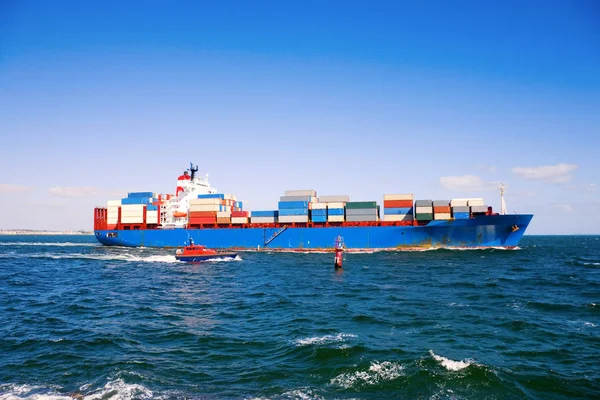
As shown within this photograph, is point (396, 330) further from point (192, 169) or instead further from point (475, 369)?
point (192, 169)

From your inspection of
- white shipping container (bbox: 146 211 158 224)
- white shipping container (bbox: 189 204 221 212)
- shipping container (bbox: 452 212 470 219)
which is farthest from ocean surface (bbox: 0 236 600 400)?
white shipping container (bbox: 146 211 158 224)

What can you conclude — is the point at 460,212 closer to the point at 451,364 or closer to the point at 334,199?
the point at 334,199

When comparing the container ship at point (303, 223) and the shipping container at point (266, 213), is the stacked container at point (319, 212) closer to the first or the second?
the container ship at point (303, 223)

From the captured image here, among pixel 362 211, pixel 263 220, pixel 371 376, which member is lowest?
pixel 371 376

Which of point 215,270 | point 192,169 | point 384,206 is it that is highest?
point 192,169

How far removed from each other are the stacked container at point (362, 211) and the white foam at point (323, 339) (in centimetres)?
4723

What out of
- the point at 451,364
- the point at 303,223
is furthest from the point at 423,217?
the point at 451,364

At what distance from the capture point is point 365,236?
209 ft

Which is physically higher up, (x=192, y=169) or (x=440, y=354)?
(x=192, y=169)

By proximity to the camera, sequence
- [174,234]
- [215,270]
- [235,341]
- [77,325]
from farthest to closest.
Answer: [174,234] → [215,270] → [77,325] → [235,341]

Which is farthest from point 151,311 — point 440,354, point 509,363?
point 509,363

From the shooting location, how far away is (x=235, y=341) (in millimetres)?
18016

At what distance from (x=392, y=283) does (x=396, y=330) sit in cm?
1469

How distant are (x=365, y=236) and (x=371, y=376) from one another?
50354 mm
